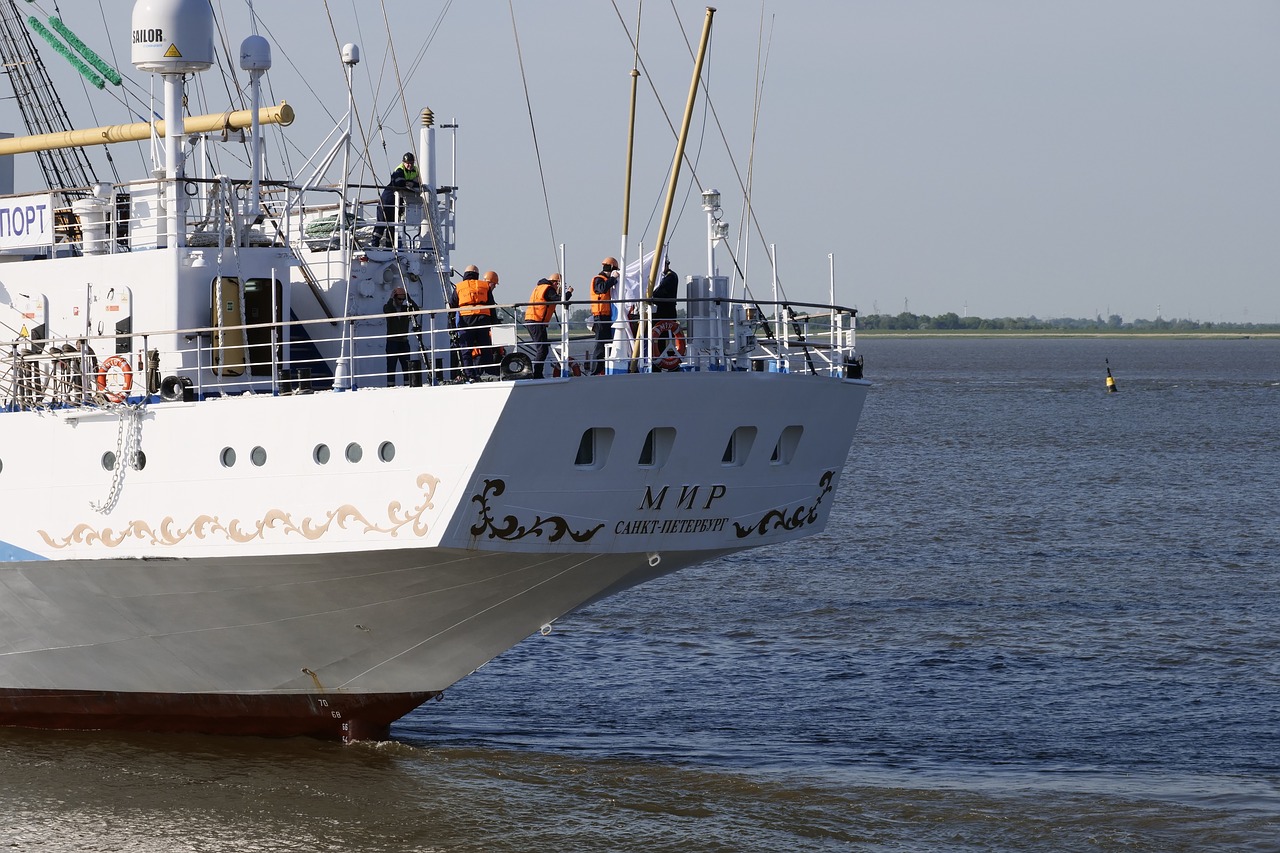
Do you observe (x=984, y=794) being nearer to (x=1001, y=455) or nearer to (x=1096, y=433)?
(x=1001, y=455)

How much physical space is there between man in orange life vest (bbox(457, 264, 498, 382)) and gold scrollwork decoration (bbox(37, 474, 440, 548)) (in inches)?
70.9

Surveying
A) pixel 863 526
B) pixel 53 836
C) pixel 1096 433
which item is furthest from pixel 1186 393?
pixel 53 836

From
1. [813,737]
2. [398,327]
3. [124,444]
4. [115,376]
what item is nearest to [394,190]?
[398,327]

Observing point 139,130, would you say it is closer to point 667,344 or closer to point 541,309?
point 541,309

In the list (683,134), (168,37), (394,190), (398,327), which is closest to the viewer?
(683,134)

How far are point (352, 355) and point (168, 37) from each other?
535 centimetres

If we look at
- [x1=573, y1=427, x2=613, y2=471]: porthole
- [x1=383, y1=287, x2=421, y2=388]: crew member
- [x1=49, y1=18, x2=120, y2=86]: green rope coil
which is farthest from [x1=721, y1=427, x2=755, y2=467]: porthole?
[x1=49, y1=18, x2=120, y2=86]: green rope coil

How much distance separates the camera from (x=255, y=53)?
1914cm

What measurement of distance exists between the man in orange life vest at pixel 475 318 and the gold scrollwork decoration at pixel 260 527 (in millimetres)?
1800

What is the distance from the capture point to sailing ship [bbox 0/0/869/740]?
52.2 ft

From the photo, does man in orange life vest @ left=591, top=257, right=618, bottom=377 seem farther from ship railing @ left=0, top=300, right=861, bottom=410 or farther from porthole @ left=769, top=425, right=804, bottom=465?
porthole @ left=769, top=425, right=804, bottom=465

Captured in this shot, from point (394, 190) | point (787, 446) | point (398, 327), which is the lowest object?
point (787, 446)

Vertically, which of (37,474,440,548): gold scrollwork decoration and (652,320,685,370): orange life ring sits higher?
(652,320,685,370): orange life ring

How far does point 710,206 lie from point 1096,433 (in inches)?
2310
